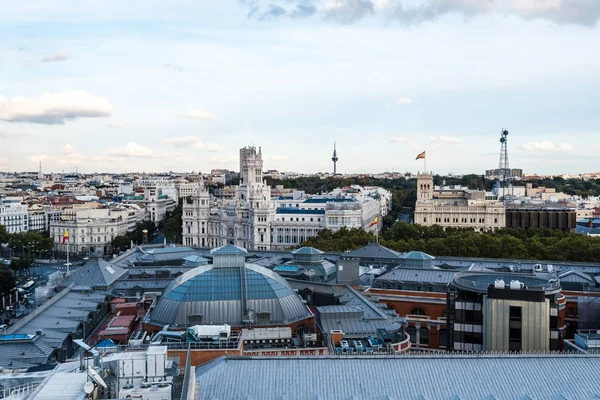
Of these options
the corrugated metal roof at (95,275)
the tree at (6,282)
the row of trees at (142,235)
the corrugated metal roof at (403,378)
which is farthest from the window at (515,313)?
the row of trees at (142,235)

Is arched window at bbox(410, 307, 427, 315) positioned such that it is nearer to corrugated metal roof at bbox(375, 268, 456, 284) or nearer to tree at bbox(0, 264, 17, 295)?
corrugated metal roof at bbox(375, 268, 456, 284)

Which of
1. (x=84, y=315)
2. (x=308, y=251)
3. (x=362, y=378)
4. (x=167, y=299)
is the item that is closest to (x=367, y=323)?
(x=167, y=299)

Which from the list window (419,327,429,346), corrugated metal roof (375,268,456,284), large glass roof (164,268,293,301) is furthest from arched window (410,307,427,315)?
large glass roof (164,268,293,301)

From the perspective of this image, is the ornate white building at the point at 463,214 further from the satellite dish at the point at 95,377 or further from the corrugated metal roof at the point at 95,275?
the satellite dish at the point at 95,377

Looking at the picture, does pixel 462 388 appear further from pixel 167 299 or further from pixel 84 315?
pixel 84 315

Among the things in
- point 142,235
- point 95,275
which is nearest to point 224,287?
point 95,275
